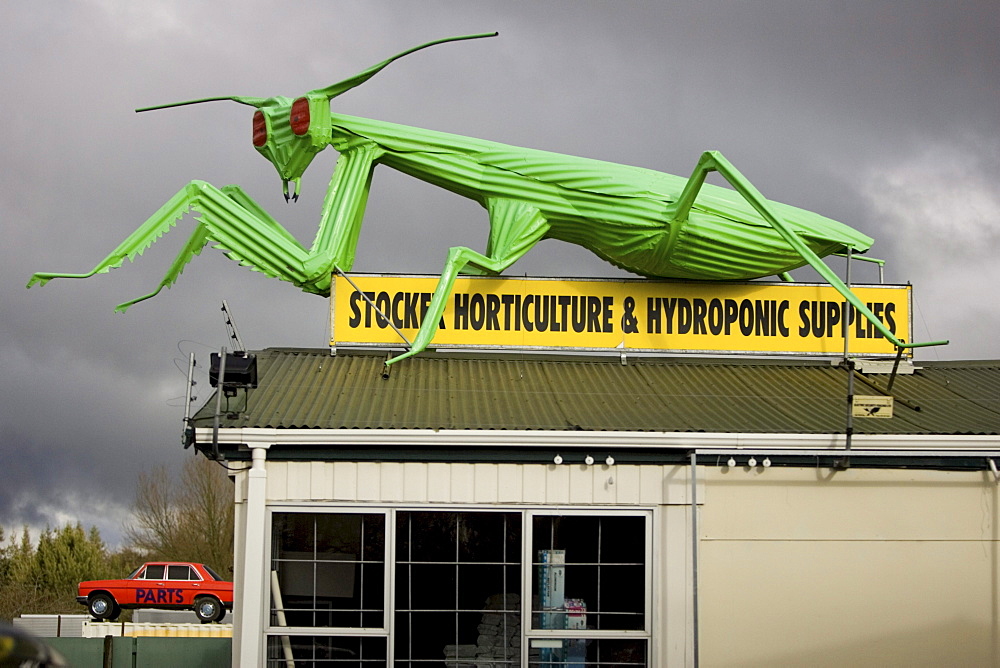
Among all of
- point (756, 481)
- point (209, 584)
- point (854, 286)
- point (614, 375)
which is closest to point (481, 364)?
point (614, 375)

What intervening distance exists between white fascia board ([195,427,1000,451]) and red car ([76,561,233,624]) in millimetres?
17794

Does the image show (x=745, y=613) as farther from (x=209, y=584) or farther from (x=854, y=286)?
(x=209, y=584)

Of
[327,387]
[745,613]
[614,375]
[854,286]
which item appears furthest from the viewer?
[854,286]

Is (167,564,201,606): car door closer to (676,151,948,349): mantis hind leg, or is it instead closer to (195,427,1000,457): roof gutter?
(195,427,1000,457): roof gutter

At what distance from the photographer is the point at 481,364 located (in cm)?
1359

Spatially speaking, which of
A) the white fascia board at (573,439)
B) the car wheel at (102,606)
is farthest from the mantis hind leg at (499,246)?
the car wheel at (102,606)

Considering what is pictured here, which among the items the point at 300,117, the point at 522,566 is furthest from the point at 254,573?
Answer: the point at 300,117

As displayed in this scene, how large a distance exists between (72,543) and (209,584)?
1636cm

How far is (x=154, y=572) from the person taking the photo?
2798 centimetres

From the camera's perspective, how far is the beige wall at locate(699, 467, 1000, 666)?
11.3 meters

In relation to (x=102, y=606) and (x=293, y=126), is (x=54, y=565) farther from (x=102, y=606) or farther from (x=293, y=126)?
(x=293, y=126)

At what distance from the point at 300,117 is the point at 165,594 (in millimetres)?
17510

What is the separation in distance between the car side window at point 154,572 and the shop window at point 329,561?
1805 cm

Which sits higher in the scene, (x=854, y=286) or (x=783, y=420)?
(x=854, y=286)
